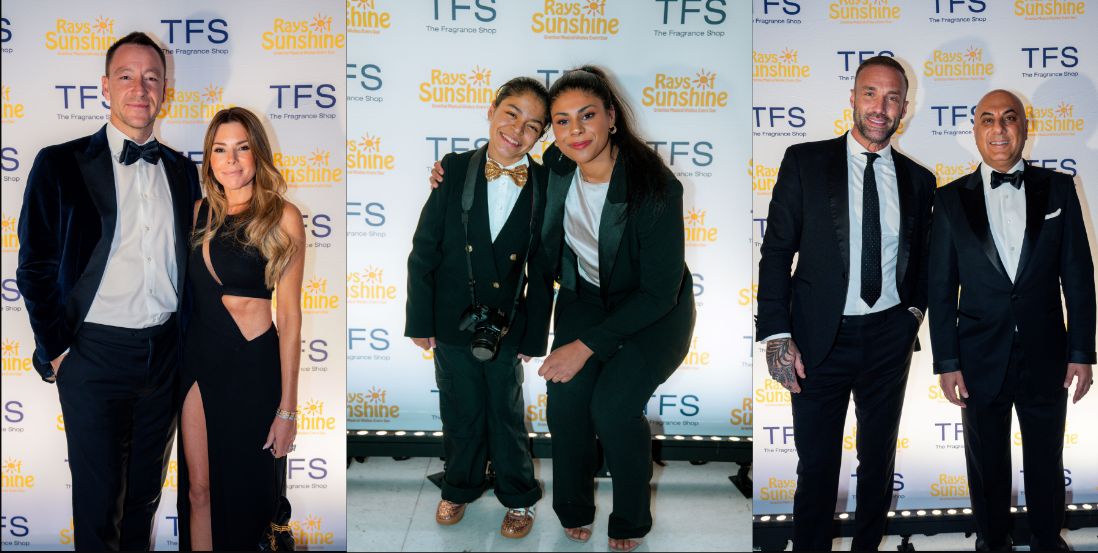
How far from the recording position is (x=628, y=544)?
3086 millimetres

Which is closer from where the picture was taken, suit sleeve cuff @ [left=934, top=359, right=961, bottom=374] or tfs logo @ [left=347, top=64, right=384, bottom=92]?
suit sleeve cuff @ [left=934, top=359, right=961, bottom=374]

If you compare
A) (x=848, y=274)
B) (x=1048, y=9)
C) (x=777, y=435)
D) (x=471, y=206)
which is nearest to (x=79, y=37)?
(x=471, y=206)

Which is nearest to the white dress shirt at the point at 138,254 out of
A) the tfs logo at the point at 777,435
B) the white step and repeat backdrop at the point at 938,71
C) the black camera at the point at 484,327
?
the black camera at the point at 484,327

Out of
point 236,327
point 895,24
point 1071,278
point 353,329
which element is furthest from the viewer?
point 353,329

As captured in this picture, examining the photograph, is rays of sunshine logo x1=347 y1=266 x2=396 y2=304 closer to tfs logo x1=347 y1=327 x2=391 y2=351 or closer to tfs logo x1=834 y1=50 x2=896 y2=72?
tfs logo x1=347 y1=327 x2=391 y2=351

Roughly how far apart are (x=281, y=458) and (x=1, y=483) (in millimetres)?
1443

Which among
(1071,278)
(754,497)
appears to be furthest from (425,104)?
(1071,278)

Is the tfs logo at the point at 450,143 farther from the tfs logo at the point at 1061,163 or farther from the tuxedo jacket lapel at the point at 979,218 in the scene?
the tfs logo at the point at 1061,163

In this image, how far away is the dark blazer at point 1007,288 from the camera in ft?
9.89

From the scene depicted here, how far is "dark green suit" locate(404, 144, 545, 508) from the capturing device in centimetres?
304

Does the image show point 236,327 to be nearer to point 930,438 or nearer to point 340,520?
point 340,520

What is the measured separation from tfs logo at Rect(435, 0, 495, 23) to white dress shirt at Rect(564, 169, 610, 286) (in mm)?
995

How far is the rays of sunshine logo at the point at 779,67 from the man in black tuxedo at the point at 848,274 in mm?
487

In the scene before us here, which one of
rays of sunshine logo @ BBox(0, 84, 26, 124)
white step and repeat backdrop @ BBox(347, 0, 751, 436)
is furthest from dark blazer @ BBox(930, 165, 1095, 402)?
rays of sunshine logo @ BBox(0, 84, 26, 124)
